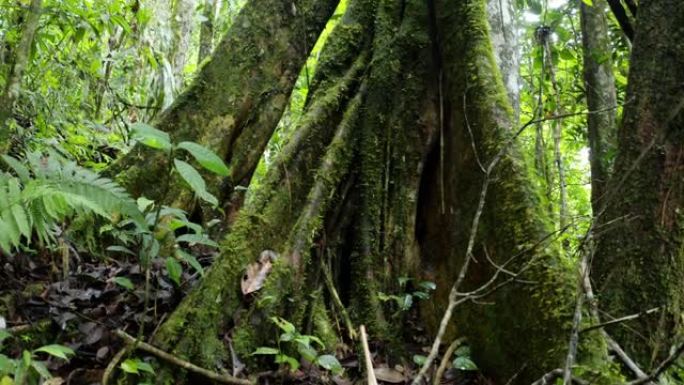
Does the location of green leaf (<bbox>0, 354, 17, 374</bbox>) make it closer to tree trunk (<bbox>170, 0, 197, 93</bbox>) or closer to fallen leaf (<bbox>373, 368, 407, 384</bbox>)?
fallen leaf (<bbox>373, 368, 407, 384</bbox>)

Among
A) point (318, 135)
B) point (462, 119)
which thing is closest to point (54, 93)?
point (318, 135)

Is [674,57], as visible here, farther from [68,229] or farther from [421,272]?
[68,229]

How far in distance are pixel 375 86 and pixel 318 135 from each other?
0.50 m

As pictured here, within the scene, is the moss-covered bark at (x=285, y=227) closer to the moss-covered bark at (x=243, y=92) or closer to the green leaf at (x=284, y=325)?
the green leaf at (x=284, y=325)

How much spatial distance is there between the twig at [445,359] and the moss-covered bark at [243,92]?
1.90 metres

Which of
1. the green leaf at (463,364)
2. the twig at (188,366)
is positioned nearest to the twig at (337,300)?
the green leaf at (463,364)

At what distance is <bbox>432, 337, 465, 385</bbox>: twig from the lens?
2.66 metres

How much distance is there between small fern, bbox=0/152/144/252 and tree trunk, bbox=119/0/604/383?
2.34 ft

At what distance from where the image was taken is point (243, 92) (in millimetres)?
4082

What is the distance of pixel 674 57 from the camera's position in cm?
283

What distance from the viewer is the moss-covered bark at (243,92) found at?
3.97 metres

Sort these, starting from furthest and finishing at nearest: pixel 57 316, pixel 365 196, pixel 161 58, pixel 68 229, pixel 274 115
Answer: pixel 161 58 < pixel 274 115 < pixel 365 196 < pixel 68 229 < pixel 57 316

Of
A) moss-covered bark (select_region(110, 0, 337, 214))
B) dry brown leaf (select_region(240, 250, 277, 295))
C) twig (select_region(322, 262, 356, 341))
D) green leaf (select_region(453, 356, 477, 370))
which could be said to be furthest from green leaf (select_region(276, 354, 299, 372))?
moss-covered bark (select_region(110, 0, 337, 214))

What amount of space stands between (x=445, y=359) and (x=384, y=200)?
110 cm
